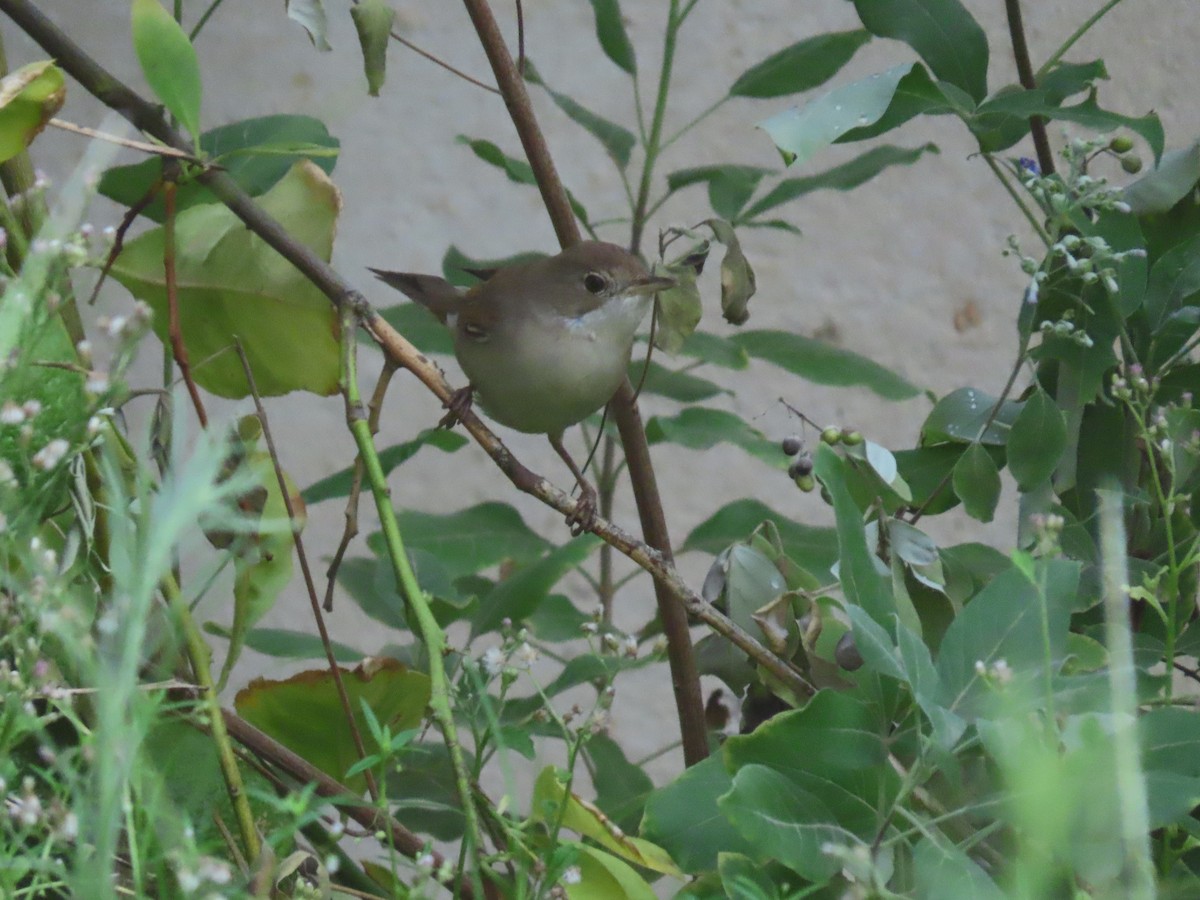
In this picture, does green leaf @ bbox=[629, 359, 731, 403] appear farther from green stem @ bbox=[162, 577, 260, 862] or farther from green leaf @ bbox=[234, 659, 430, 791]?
green stem @ bbox=[162, 577, 260, 862]

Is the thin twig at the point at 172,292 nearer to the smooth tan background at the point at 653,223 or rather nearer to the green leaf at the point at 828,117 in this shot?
the green leaf at the point at 828,117

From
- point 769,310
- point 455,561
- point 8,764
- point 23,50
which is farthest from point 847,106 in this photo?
point 23,50

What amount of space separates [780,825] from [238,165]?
562mm

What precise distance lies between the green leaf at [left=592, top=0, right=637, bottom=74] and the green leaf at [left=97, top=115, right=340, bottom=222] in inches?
12.1

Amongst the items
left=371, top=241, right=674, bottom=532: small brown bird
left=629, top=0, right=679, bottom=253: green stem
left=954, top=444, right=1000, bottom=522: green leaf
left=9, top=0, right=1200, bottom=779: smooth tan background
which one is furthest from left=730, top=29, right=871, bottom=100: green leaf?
left=9, top=0, right=1200, bottom=779: smooth tan background

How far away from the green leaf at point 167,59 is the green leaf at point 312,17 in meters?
0.09

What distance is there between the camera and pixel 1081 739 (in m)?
0.40

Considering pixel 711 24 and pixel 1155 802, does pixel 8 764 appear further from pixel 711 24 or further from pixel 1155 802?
pixel 711 24

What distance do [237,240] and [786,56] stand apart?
511 mm

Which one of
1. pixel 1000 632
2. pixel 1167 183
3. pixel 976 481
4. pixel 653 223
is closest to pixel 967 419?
pixel 976 481

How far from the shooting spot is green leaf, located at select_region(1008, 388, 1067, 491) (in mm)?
678

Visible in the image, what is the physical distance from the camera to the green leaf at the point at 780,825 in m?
0.45

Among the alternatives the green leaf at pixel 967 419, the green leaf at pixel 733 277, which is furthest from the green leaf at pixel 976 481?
the green leaf at pixel 733 277

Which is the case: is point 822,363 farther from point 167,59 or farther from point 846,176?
point 167,59
